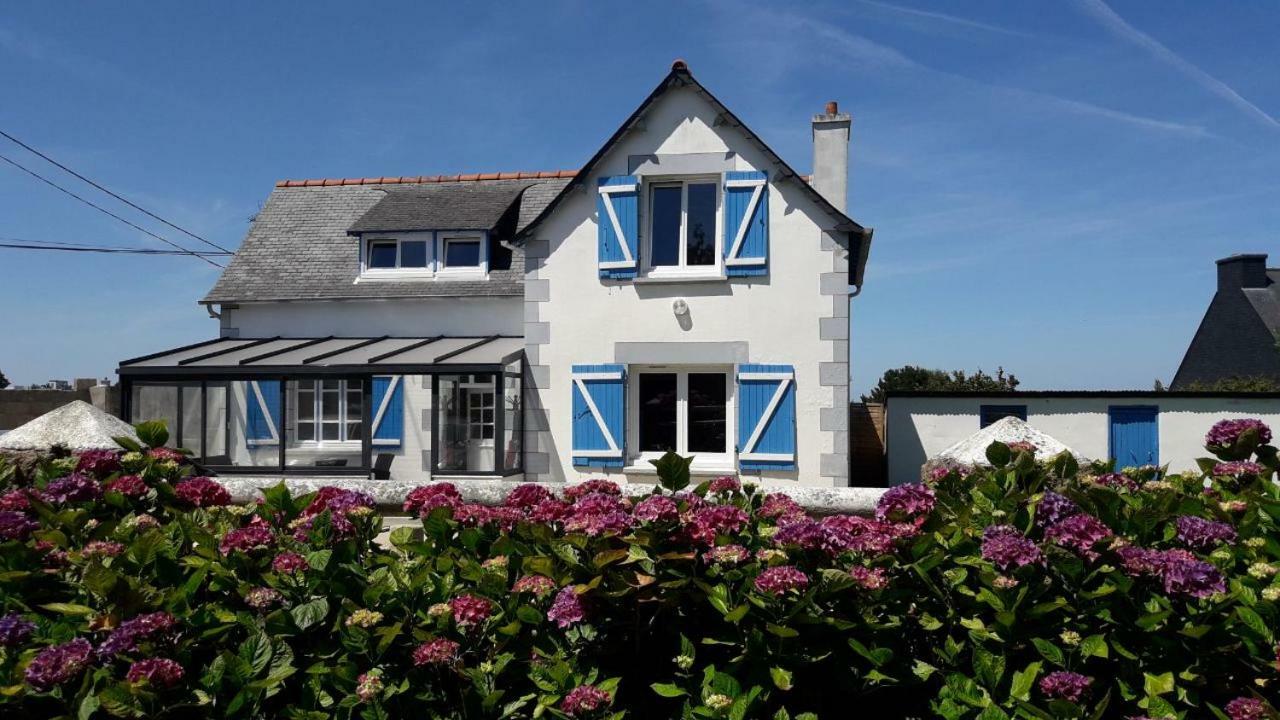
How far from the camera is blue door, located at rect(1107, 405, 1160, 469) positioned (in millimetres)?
14703

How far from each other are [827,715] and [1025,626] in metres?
0.64

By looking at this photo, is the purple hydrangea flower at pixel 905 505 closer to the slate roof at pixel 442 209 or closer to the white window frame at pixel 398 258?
the slate roof at pixel 442 209

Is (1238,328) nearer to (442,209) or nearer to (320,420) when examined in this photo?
(442,209)

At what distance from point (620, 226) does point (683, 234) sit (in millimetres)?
893

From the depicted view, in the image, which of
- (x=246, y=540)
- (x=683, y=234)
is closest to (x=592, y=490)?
(x=246, y=540)

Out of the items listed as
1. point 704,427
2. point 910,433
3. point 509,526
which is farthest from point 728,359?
point 509,526

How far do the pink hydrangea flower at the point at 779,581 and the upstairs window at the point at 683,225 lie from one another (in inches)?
378

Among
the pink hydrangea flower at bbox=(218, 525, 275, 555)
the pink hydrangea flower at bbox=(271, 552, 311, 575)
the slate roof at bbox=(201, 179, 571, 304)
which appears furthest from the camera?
the slate roof at bbox=(201, 179, 571, 304)

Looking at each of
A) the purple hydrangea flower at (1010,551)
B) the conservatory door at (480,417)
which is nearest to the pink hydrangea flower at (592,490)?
the purple hydrangea flower at (1010,551)

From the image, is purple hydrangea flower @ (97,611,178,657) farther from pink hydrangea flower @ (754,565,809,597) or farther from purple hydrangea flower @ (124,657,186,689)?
pink hydrangea flower @ (754,565,809,597)

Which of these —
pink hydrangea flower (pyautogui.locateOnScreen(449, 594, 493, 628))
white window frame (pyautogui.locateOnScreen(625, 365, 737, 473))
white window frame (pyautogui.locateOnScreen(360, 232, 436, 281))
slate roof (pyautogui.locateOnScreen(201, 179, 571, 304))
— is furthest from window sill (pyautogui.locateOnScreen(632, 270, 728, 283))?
pink hydrangea flower (pyautogui.locateOnScreen(449, 594, 493, 628))

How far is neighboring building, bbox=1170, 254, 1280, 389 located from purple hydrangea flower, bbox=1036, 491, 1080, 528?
33.4 m

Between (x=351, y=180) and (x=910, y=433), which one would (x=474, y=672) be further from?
(x=351, y=180)

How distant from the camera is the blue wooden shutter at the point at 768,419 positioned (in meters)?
11.3
